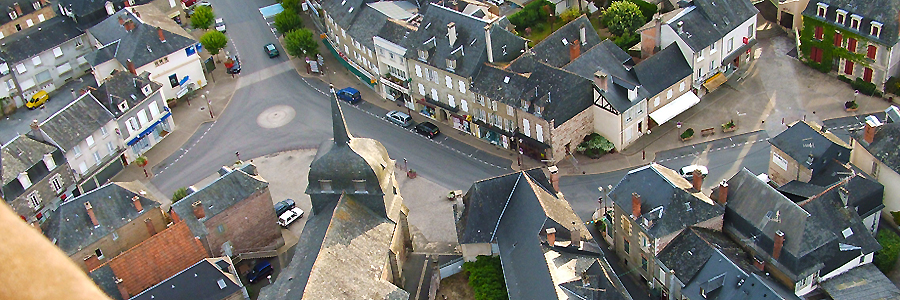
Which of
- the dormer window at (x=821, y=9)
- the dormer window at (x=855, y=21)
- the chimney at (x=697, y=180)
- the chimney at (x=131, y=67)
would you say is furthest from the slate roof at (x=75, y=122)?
the dormer window at (x=855, y=21)

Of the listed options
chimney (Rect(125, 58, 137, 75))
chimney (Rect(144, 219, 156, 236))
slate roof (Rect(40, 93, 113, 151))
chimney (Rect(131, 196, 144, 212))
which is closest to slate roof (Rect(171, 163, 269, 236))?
chimney (Rect(144, 219, 156, 236))

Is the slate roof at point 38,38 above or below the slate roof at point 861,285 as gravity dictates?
above

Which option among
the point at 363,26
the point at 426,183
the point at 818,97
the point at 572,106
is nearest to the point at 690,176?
the point at 572,106

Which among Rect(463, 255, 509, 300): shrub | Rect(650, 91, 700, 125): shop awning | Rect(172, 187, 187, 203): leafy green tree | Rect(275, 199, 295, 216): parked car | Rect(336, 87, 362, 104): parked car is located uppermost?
Rect(172, 187, 187, 203): leafy green tree

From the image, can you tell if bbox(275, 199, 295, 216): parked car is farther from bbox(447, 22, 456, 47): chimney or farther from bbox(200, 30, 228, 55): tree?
bbox(200, 30, 228, 55): tree

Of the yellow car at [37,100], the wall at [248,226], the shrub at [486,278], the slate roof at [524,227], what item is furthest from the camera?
the yellow car at [37,100]

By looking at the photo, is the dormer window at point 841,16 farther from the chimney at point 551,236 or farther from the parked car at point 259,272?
the parked car at point 259,272
